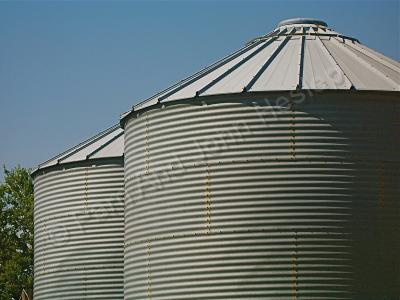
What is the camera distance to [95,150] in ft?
107

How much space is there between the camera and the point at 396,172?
74.7ft

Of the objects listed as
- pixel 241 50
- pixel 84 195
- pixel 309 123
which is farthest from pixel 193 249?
pixel 84 195

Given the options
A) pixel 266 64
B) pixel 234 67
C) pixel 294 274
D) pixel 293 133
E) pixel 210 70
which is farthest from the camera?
pixel 210 70

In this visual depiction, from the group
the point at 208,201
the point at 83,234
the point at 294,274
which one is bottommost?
the point at 294,274

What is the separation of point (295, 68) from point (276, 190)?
390cm

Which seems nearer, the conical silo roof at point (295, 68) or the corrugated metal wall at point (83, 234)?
the conical silo roof at point (295, 68)

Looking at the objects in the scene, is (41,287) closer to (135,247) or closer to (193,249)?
(135,247)

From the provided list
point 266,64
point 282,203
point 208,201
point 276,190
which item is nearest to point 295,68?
point 266,64

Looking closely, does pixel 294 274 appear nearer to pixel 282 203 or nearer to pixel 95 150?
pixel 282 203

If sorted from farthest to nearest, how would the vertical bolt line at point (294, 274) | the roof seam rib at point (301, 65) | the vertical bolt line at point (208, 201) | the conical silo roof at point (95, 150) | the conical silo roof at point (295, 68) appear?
the conical silo roof at point (95, 150) < the conical silo roof at point (295, 68) < the roof seam rib at point (301, 65) < the vertical bolt line at point (208, 201) < the vertical bolt line at point (294, 274)

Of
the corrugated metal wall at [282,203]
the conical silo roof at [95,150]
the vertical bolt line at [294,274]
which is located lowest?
the vertical bolt line at [294,274]

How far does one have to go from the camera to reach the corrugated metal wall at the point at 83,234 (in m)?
31.0

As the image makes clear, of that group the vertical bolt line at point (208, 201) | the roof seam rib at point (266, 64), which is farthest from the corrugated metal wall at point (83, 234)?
the vertical bolt line at point (208, 201)

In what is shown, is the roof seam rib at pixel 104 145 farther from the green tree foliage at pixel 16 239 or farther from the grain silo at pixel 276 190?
the green tree foliage at pixel 16 239
